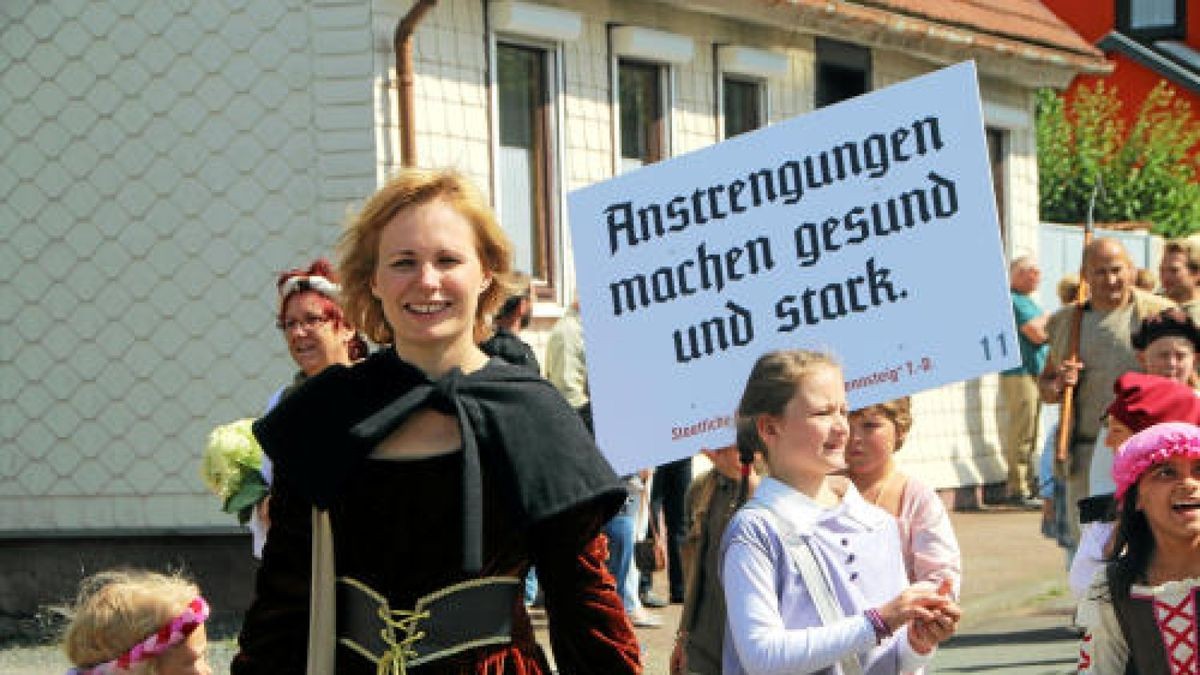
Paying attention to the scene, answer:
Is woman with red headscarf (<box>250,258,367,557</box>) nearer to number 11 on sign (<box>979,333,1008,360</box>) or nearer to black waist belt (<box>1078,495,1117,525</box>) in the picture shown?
number 11 on sign (<box>979,333,1008,360</box>)

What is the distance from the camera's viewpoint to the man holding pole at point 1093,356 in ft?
36.4

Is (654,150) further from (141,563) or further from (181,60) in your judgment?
(141,563)

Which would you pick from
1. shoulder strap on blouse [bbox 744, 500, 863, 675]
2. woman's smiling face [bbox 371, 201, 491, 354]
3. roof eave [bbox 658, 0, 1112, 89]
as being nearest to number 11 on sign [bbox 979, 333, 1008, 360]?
shoulder strap on blouse [bbox 744, 500, 863, 675]

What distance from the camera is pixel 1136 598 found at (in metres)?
5.60

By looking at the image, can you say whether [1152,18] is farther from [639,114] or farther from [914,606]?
[914,606]

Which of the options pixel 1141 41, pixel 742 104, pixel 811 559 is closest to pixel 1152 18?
pixel 1141 41

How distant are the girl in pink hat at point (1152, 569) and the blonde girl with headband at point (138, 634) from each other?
2.13 m

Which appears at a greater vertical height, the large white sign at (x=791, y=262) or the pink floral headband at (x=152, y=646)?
the large white sign at (x=791, y=262)

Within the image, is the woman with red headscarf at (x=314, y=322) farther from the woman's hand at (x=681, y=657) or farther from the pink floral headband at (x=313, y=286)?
the woman's hand at (x=681, y=657)

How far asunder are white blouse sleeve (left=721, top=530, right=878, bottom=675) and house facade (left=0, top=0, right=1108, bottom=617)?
792 centimetres

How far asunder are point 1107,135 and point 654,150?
19.0 metres

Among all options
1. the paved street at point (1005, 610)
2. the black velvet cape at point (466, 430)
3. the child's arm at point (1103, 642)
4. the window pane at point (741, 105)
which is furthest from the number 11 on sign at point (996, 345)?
the window pane at point (741, 105)

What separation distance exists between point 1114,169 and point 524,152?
20080mm

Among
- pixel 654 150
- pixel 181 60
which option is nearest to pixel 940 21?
pixel 654 150
